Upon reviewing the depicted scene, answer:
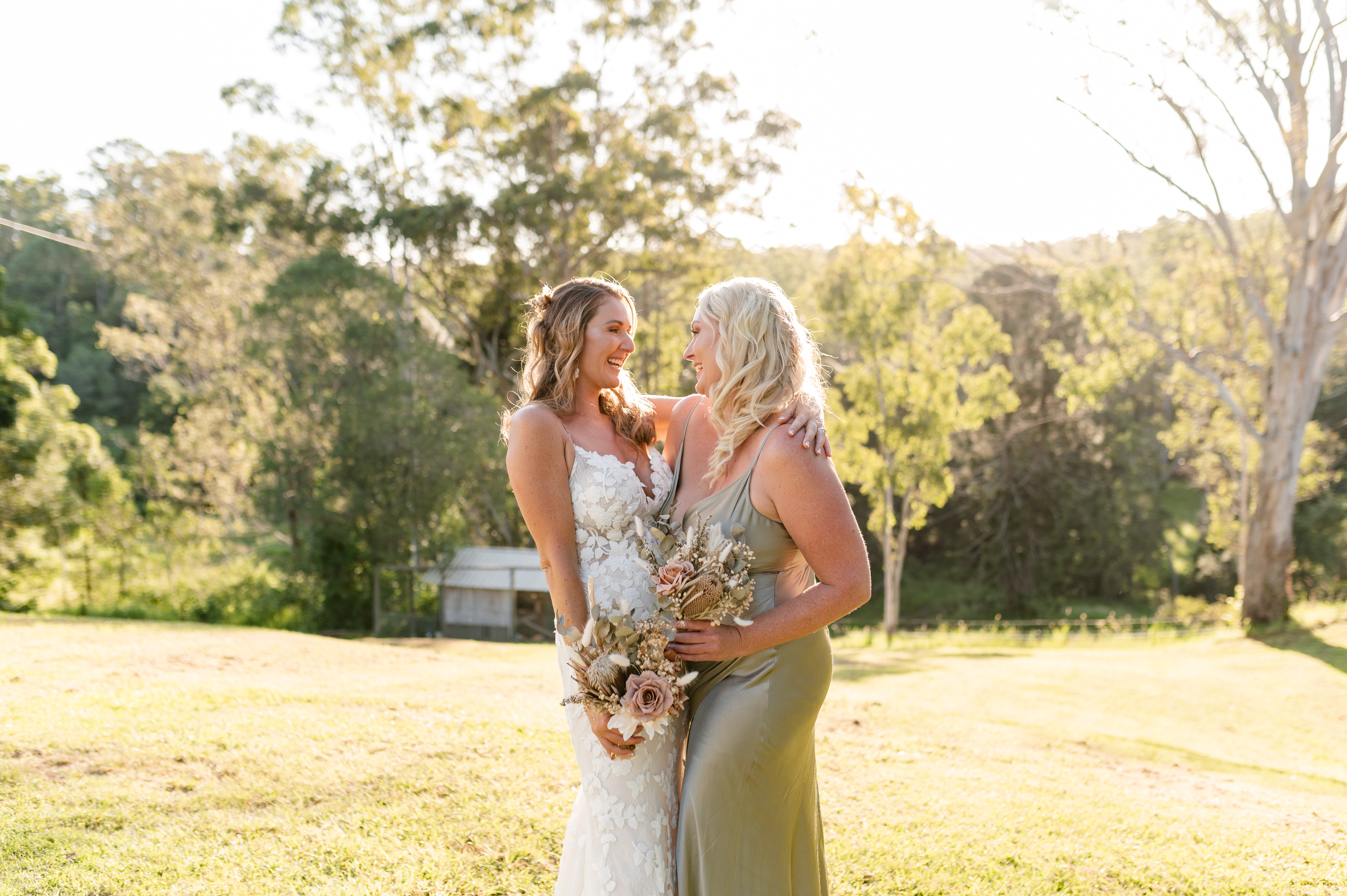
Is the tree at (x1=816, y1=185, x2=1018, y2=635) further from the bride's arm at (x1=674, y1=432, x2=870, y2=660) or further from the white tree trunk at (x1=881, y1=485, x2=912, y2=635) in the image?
the bride's arm at (x1=674, y1=432, x2=870, y2=660)

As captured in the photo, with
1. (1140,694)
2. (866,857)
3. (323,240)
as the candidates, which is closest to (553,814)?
(866,857)

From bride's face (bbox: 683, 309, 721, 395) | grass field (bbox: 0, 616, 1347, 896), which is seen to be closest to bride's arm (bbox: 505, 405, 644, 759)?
bride's face (bbox: 683, 309, 721, 395)

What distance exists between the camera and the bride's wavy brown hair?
3480 millimetres

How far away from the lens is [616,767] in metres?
3.15

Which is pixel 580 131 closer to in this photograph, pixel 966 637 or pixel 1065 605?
pixel 966 637

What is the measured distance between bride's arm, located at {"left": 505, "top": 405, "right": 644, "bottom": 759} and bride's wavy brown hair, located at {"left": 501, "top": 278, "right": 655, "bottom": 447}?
14cm

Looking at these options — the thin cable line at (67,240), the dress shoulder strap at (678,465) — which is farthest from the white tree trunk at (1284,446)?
the thin cable line at (67,240)

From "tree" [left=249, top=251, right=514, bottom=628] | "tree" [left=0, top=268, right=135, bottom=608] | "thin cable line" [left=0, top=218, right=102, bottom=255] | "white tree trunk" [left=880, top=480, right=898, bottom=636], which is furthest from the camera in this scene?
"thin cable line" [left=0, top=218, right=102, bottom=255]

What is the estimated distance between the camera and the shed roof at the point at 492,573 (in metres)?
22.3

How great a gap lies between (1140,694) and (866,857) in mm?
8944

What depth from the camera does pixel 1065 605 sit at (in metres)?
33.2

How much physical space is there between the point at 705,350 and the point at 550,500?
0.77 m

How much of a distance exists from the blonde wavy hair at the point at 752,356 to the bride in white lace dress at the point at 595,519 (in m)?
0.13

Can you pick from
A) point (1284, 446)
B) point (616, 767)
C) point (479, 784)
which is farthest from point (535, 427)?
point (1284, 446)
